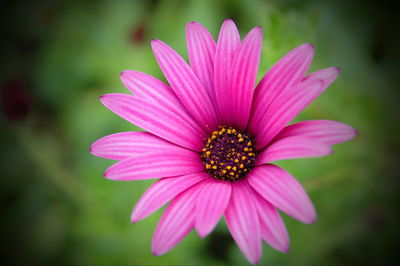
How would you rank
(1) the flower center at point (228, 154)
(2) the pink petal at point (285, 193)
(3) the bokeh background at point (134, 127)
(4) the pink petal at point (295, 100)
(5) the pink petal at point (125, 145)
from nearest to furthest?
(2) the pink petal at point (285, 193), (4) the pink petal at point (295, 100), (5) the pink petal at point (125, 145), (1) the flower center at point (228, 154), (3) the bokeh background at point (134, 127)

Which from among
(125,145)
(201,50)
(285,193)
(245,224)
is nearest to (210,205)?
(245,224)

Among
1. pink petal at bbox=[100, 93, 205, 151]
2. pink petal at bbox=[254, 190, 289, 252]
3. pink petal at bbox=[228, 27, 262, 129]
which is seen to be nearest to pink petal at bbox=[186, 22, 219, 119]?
pink petal at bbox=[228, 27, 262, 129]

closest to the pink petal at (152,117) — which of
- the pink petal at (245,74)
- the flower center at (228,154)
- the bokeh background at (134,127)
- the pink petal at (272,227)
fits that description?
the flower center at (228,154)

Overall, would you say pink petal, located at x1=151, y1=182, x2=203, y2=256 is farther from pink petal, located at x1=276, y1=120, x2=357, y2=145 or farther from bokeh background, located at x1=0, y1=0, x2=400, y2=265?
bokeh background, located at x1=0, y1=0, x2=400, y2=265

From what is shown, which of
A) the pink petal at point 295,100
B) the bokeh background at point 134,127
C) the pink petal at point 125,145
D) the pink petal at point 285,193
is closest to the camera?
the pink petal at point 285,193

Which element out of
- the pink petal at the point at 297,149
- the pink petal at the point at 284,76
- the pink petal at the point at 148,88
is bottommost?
the pink petal at the point at 297,149

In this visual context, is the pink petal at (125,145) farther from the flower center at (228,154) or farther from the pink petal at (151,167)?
the flower center at (228,154)

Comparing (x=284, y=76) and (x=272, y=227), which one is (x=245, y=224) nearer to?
(x=272, y=227)

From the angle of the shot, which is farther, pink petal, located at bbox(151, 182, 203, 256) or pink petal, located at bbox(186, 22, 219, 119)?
pink petal, located at bbox(186, 22, 219, 119)
